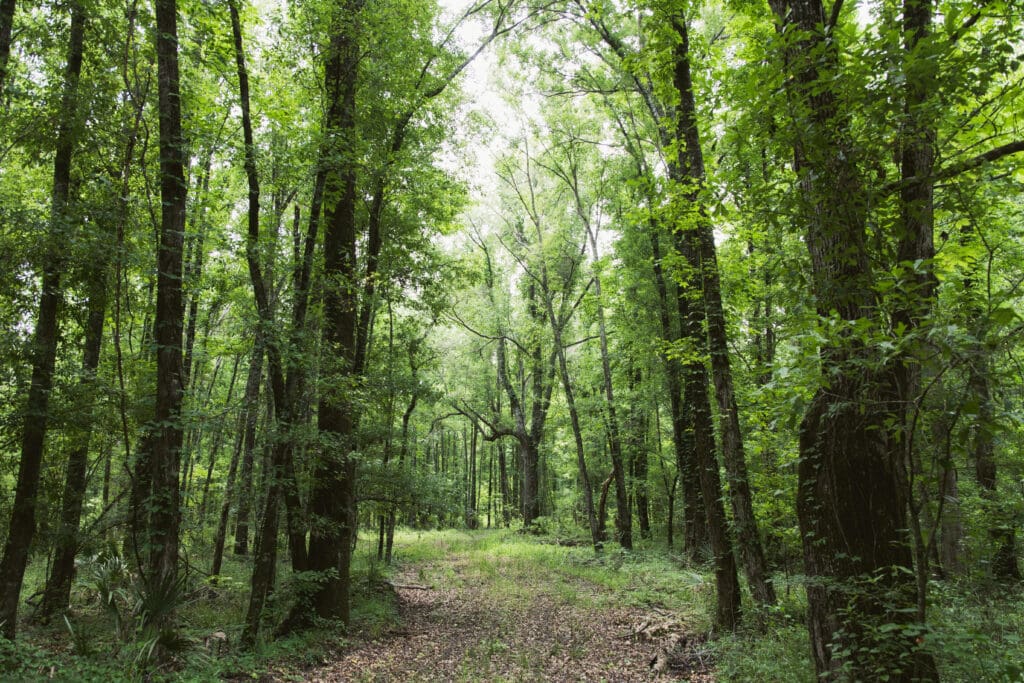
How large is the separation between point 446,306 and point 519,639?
7.07 meters

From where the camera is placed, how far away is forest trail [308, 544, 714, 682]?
6.52 m

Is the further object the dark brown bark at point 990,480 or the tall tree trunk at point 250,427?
the tall tree trunk at point 250,427

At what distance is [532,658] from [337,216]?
25.5 feet

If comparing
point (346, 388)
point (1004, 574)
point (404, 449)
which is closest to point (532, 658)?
point (346, 388)

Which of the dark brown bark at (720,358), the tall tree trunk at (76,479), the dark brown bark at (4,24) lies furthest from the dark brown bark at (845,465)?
the tall tree trunk at (76,479)

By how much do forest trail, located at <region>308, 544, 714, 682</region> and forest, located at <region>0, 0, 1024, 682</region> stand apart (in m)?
0.09

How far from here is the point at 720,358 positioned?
7.05 meters

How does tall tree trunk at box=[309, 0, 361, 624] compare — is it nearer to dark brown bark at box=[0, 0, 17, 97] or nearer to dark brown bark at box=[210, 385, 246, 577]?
dark brown bark at box=[210, 385, 246, 577]

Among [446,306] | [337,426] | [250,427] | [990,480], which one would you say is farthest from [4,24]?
[990,480]

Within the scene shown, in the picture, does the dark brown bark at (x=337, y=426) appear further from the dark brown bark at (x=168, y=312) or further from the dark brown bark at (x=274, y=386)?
the dark brown bark at (x=168, y=312)

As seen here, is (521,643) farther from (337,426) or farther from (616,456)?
(616,456)

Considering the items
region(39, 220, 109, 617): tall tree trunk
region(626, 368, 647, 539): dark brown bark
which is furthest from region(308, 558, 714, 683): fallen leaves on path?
region(626, 368, 647, 539): dark brown bark

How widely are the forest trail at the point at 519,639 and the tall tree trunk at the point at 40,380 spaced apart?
4033mm

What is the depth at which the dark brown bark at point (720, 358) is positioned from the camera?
6.70 metres
